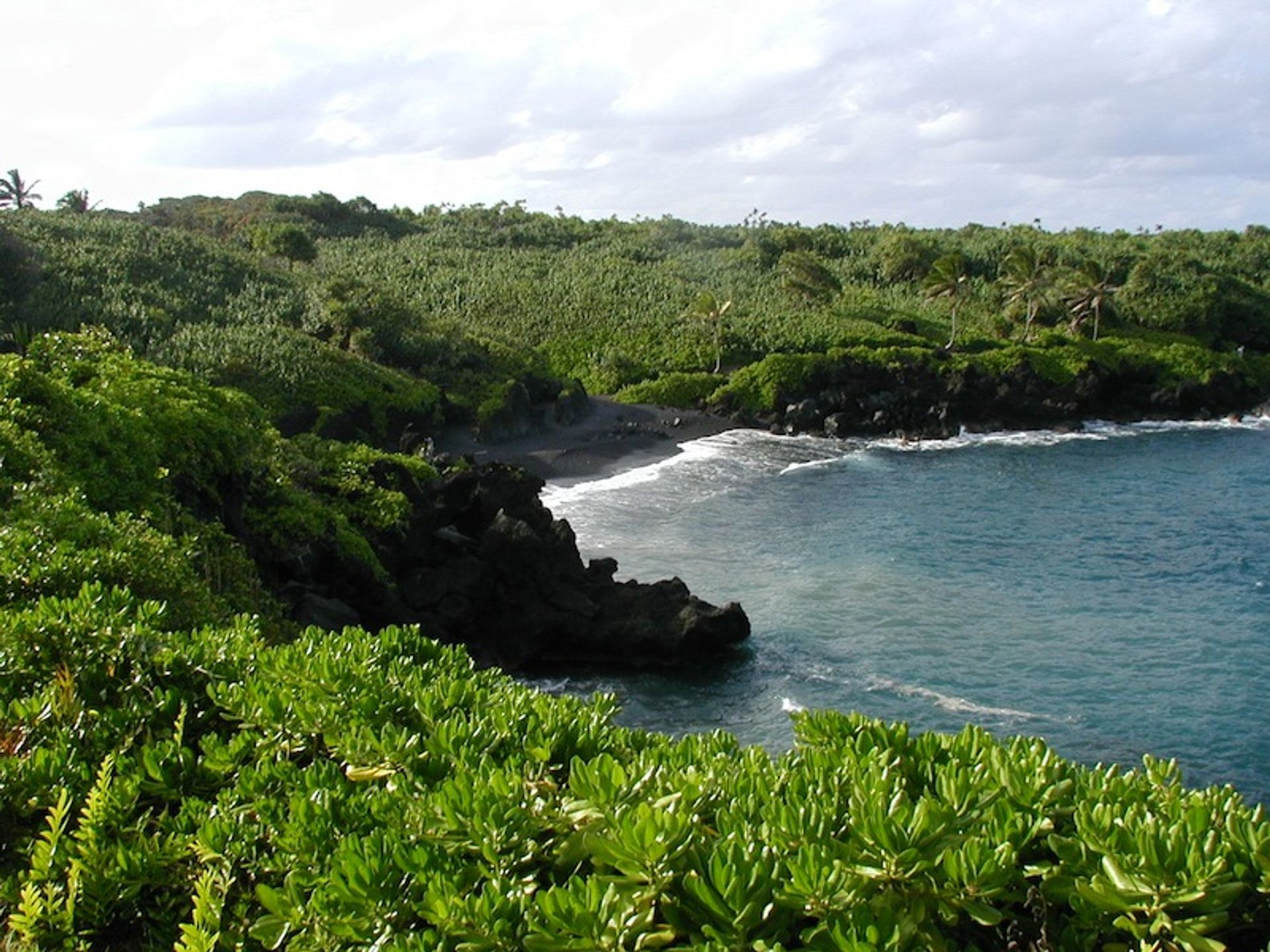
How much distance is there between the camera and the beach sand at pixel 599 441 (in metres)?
48.5

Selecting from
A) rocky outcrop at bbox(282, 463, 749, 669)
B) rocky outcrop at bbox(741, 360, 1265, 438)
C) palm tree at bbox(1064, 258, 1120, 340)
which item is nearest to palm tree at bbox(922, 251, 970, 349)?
rocky outcrop at bbox(741, 360, 1265, 438)

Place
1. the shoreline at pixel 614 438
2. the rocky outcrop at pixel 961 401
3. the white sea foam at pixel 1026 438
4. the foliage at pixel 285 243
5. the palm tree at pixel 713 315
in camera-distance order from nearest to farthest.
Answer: the shoreline at pixel 614 438
the white sea foam at pixel 1026 438
the rocky outcrop at pixel 961 401
the palm tree at pixel 713 315
the foliage at pixel 285 243

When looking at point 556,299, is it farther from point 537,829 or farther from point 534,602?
point 537,829

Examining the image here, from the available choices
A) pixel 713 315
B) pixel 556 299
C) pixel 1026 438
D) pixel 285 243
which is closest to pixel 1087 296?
pixel 1026 438

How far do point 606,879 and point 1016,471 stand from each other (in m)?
48.2

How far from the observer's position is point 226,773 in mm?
7312

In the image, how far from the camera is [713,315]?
66500 millimetres

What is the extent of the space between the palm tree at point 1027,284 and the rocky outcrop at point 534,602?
165ft

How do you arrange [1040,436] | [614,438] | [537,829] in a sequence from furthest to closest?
1. [1040,436]
2. [614,438]
3. [537,829]

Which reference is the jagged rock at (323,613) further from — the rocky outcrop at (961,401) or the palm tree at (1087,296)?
the palm tree at (1087,296)

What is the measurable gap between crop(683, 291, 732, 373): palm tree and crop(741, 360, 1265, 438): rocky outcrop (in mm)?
6743

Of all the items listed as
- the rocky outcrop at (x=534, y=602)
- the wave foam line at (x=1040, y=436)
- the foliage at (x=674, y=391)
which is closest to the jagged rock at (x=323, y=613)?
the rocky outcrop at (x=534, y=602)

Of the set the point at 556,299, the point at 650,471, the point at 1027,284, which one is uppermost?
the point at 556,299

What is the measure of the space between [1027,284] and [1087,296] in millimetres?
4913
